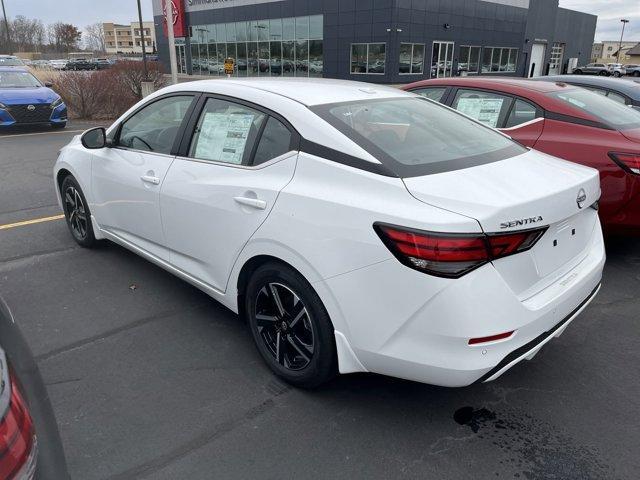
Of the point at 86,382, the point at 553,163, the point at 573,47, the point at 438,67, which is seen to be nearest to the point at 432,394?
the point at 553,163

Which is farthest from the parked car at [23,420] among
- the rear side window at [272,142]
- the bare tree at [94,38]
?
the bare tree at [94,38]

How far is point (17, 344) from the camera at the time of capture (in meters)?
1.60

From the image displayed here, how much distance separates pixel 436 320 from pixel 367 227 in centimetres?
50

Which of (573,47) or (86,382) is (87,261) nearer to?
(86,382)

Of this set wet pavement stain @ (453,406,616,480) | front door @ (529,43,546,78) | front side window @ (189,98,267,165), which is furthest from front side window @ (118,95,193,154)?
front door @ (529,43,546,78)

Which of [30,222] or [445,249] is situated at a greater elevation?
[445,249]

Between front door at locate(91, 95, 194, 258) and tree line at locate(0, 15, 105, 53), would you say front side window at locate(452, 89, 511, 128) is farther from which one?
tree line at locate(0, 15, 105, 53)

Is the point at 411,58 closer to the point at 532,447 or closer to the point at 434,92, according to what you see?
the point at 434,92

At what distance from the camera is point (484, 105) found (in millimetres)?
5367

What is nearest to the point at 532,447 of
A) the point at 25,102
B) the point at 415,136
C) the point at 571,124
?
the point at 415,136

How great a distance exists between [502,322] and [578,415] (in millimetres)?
966

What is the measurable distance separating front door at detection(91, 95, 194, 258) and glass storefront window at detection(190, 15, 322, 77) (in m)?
33.1

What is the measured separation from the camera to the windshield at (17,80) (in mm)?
12820

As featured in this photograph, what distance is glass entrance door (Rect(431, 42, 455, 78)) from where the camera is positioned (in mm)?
37406
